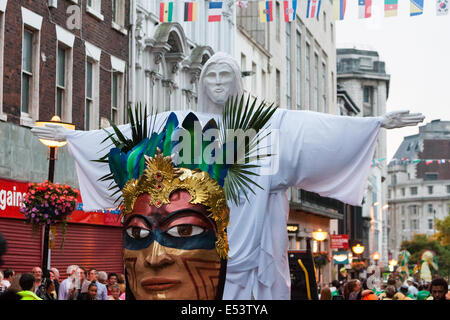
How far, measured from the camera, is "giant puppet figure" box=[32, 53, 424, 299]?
5.21 metres

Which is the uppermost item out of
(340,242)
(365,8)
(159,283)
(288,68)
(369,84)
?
(369,84)

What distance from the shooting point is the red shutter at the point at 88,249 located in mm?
20812

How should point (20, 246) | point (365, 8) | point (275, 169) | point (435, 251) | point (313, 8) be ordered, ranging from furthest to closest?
point (435, 251)
point (313, 8)
point (20, 246)
point (365, 8)
point (275, 169)

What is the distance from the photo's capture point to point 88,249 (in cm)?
2280

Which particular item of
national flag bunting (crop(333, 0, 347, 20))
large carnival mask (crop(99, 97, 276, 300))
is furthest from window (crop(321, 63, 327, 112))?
large carnival mask (crop(99, 97, 276, 300))

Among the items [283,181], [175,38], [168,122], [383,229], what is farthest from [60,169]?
[383,229]

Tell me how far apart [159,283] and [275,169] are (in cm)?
207

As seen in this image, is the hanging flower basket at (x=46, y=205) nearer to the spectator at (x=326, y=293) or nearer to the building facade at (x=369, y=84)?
the spectator at (x=326, y=293)

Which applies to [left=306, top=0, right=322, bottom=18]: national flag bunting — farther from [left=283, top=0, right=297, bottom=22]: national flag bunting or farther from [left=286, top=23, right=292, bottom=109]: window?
[left=286, top=23, right=292, bottom=109]: window

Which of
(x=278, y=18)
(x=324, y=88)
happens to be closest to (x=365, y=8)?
(x=278, y=18)

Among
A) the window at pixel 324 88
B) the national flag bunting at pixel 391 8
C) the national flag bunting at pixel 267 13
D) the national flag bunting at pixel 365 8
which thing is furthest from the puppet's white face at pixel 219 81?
the window at pixel 324 88

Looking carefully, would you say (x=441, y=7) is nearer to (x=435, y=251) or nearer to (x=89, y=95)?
(x=89, y=95)

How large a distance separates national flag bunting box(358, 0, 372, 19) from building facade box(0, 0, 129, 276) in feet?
22.6
